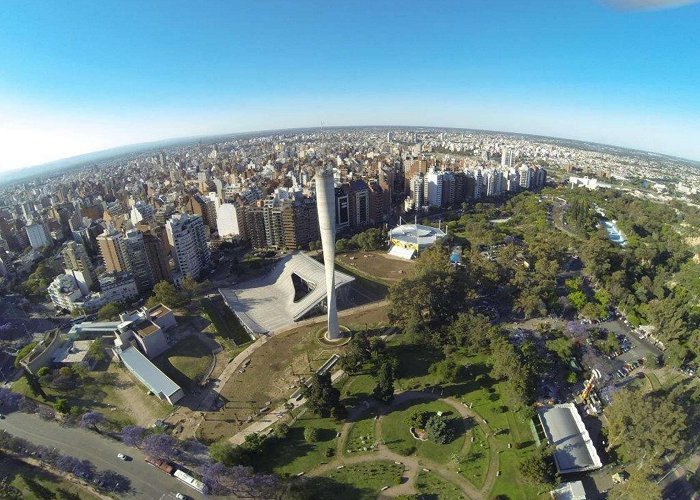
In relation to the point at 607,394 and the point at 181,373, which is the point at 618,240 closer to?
the point at 607,394

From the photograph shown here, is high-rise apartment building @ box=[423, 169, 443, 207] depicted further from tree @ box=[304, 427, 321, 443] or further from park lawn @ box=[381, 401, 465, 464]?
tree @ box=[304, 427, 321, 443]

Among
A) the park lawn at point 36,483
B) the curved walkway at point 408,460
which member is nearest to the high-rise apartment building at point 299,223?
the curved walkway at point 408,460

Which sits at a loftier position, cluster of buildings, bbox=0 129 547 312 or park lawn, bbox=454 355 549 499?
cluster of buildings, bbox=0 129 547 312

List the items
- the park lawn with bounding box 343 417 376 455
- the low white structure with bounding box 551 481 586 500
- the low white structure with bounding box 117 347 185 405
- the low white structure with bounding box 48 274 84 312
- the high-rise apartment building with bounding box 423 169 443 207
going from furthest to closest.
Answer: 1. the high-rise apartment building with bounding box 423 169 443 207
2. the low white structure with bounding box 48 274 84 312
3. the low white structure with bounding box 117 347 185 405
4. the park lawn with bounding box 343 417 376 455
5. the low white structure with bounding box 551 481 586 500

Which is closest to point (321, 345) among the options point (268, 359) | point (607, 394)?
point (268, 359)

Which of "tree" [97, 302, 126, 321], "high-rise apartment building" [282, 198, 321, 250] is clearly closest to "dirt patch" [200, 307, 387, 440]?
"tree" [97, 302, 126, 321]

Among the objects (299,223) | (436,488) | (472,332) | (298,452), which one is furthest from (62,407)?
(299,223)
